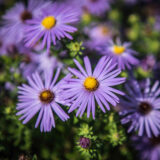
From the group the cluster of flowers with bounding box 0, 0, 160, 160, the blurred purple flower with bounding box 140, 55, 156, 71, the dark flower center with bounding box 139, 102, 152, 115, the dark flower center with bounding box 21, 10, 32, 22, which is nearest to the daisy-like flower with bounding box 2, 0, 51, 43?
the dark flower center with bounding box 21, 10, 32, 22

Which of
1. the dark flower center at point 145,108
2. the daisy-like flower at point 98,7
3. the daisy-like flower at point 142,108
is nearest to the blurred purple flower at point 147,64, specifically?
the daisy-like flower at point 142,108

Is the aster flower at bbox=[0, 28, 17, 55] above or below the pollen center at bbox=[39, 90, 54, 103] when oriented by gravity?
above

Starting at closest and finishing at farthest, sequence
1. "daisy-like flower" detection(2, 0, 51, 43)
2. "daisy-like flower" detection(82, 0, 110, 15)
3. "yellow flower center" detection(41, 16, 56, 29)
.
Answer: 1. "yellow flower center" detection(41, 16, 56, 29)
2. "daisy-like flower" detection(2, 0, 51, 43)
3. "daisy-like flower" detection(82, 0, 110, 15)

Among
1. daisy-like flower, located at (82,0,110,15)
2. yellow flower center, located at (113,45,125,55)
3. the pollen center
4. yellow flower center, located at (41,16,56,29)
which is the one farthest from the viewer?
daisy-like flower, located at (82,0,110,15)

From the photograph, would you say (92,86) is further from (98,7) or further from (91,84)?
(98,7)

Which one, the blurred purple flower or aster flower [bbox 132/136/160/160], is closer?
aster flower [bbox 132/136/160/160]

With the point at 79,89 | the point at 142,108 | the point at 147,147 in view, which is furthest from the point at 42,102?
the point at 147,147

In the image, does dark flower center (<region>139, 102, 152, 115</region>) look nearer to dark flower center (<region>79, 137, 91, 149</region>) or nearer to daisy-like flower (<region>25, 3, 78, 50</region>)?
dark flower center (<region>79, 137, 91, 149</region>)

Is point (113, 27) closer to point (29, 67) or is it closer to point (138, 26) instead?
point (138, 26)

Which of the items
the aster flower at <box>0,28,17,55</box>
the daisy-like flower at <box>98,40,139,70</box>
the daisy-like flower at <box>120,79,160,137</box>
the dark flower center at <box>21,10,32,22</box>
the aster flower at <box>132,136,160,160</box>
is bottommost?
the aster flower at <box>132,136,160,160</box>
